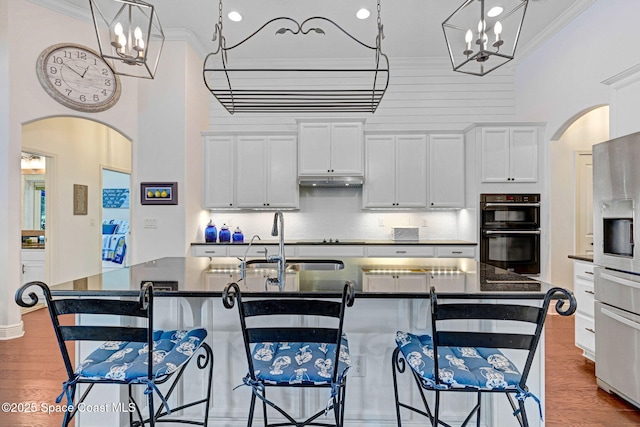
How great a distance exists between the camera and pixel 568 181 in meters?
4.44

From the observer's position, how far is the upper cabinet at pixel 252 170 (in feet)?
15.8

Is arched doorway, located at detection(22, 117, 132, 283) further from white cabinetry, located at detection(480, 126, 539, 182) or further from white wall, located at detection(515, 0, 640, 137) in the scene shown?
white wall, located at detection(515, 0, 640, 137)

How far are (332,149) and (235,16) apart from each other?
190cm

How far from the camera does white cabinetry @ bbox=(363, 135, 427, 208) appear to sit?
4.74m

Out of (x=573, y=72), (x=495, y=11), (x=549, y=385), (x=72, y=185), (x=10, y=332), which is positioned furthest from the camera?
(x=72, y=185)

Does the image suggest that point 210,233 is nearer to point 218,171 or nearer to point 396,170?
point 218,171

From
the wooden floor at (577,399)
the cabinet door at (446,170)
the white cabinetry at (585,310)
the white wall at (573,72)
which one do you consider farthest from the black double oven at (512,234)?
the wooden floor at (577,399)

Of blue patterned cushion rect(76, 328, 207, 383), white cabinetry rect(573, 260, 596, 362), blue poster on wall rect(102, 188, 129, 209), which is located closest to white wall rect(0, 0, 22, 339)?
blue patterned cushion rect(76, 328, 207, 383)

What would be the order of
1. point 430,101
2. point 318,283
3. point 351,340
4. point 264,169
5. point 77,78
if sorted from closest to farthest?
point 318,283, point 351,340, point 77,78, point 264,169, point 430,101

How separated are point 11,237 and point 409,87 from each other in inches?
200

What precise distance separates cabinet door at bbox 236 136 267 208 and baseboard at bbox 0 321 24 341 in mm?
2703

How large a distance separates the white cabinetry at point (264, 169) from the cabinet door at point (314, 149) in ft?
0.65

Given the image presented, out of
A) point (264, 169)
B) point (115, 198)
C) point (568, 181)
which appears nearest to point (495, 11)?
point (568, 181)

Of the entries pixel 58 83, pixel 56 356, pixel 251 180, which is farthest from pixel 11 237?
pixel 251 180
